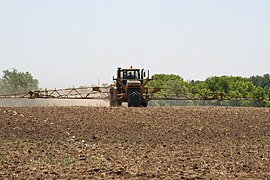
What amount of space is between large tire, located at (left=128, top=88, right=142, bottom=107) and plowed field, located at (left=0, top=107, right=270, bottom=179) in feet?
13.5

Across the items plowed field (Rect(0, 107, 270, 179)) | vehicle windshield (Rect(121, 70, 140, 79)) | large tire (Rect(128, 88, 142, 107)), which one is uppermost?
vehicle windshield (Rect(121, 70, 140, 79))

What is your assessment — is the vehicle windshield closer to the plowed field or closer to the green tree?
the plowed field

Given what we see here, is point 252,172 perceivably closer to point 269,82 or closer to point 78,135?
point 78,135

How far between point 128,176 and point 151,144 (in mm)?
5462

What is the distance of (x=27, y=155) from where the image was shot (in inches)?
561

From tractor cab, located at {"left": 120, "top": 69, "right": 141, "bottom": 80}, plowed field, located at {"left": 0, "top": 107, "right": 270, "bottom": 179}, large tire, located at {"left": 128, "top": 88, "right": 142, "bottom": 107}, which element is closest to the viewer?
plowed field, located at {"left": 0, "top": 107, "right": 270, "bottom": 179}

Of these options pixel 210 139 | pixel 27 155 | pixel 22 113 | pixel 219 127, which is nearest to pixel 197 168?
pixel 27 155

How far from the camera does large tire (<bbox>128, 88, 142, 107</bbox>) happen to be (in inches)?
1148

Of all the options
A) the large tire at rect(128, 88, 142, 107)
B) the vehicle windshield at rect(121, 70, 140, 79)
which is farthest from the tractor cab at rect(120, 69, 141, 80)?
the large tire at rect(128, 88, 142, 107)

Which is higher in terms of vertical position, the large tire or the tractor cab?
the tractor cab

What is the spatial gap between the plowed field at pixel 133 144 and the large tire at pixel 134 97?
412cm

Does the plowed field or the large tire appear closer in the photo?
the plowed field

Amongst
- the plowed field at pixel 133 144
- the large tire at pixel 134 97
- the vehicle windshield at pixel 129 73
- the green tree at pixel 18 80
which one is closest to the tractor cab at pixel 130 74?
the vehicle windshield at pixel 129 73

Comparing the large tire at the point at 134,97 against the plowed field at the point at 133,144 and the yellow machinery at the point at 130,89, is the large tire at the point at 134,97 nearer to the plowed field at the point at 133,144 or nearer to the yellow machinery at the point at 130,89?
the yellow machinery at the point at 130,89
